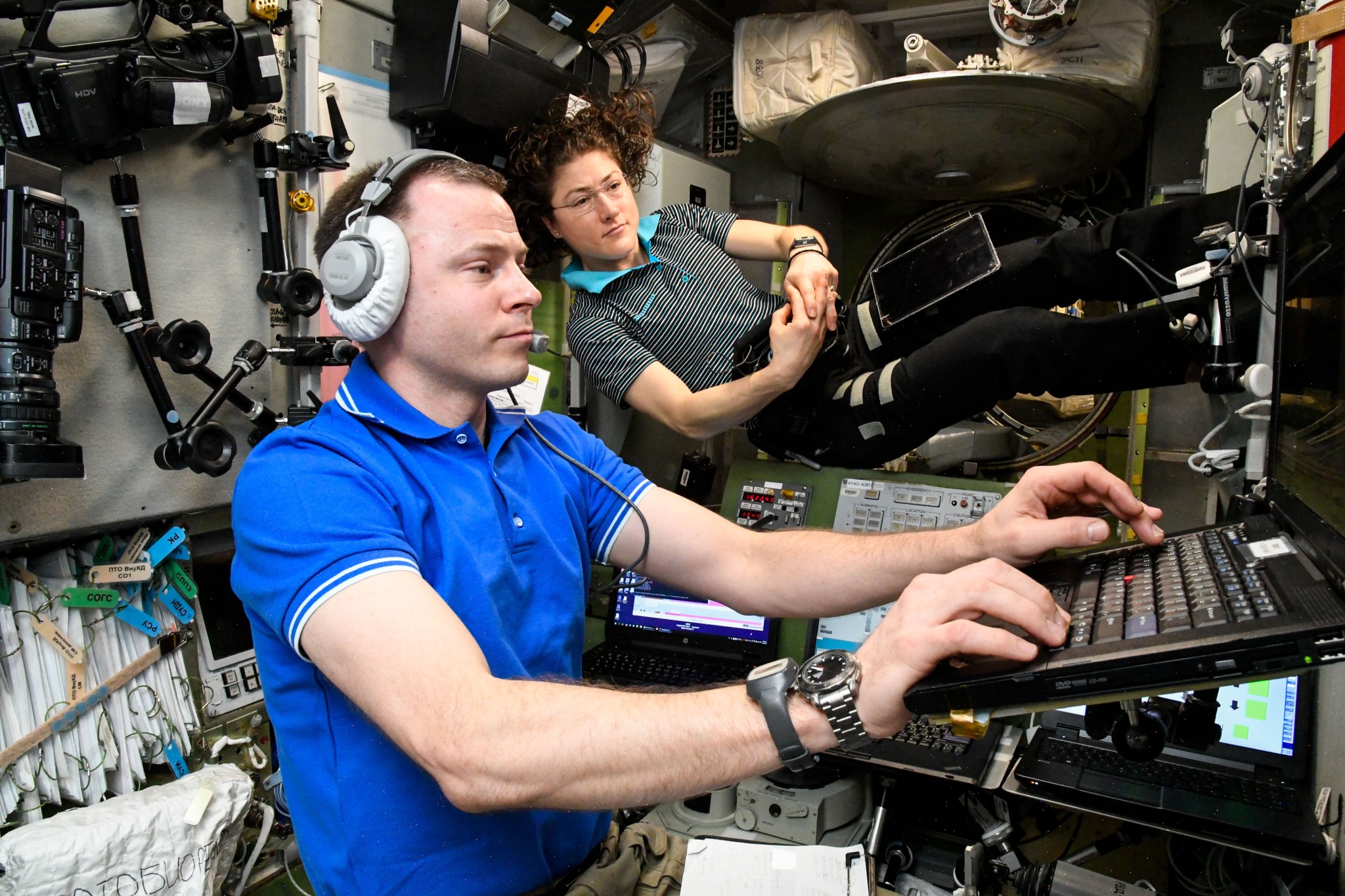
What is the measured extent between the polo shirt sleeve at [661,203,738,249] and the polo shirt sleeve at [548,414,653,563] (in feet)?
4.04

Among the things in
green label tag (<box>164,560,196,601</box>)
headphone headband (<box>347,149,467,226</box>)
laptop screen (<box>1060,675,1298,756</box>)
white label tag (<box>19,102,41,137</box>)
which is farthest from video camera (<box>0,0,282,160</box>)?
laptop screen (<box>1060,675,1298,756</box>)

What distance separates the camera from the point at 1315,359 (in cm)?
103

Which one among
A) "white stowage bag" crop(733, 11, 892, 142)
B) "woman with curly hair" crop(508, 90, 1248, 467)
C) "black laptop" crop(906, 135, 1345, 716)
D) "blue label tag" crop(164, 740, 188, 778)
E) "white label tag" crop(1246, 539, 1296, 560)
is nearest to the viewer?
"black laptop" crop(906, 135, 1345, 716)

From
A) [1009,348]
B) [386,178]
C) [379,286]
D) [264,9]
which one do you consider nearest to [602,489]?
[379,286]

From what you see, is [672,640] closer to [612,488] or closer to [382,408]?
[612,488]

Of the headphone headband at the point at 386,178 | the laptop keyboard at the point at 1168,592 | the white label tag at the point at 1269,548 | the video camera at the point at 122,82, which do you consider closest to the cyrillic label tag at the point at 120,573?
the video camera at the point at 122,82

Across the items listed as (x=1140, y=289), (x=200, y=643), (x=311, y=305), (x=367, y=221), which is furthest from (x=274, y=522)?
(x=1140, y=289)

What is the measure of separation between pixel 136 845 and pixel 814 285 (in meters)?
1.79

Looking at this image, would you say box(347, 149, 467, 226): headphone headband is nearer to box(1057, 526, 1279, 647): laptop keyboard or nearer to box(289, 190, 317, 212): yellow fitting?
box(289, 190, 317, 212): yellow fitting

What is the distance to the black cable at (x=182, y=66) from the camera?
5.63 feet

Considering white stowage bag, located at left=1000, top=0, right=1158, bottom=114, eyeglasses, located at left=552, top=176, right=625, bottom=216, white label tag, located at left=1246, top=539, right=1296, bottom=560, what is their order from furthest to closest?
eyeglasses, located at left=552, top=176, right=625, bottom=216, white stowage bag, located at left=1000, top=0, right=1158, bottom=114, white label tag, located at left=1246, top=539, right=1296, bottom=560

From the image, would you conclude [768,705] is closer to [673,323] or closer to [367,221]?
[367,221]

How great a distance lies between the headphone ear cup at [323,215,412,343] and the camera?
1272 millimetres

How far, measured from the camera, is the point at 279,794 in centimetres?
209
